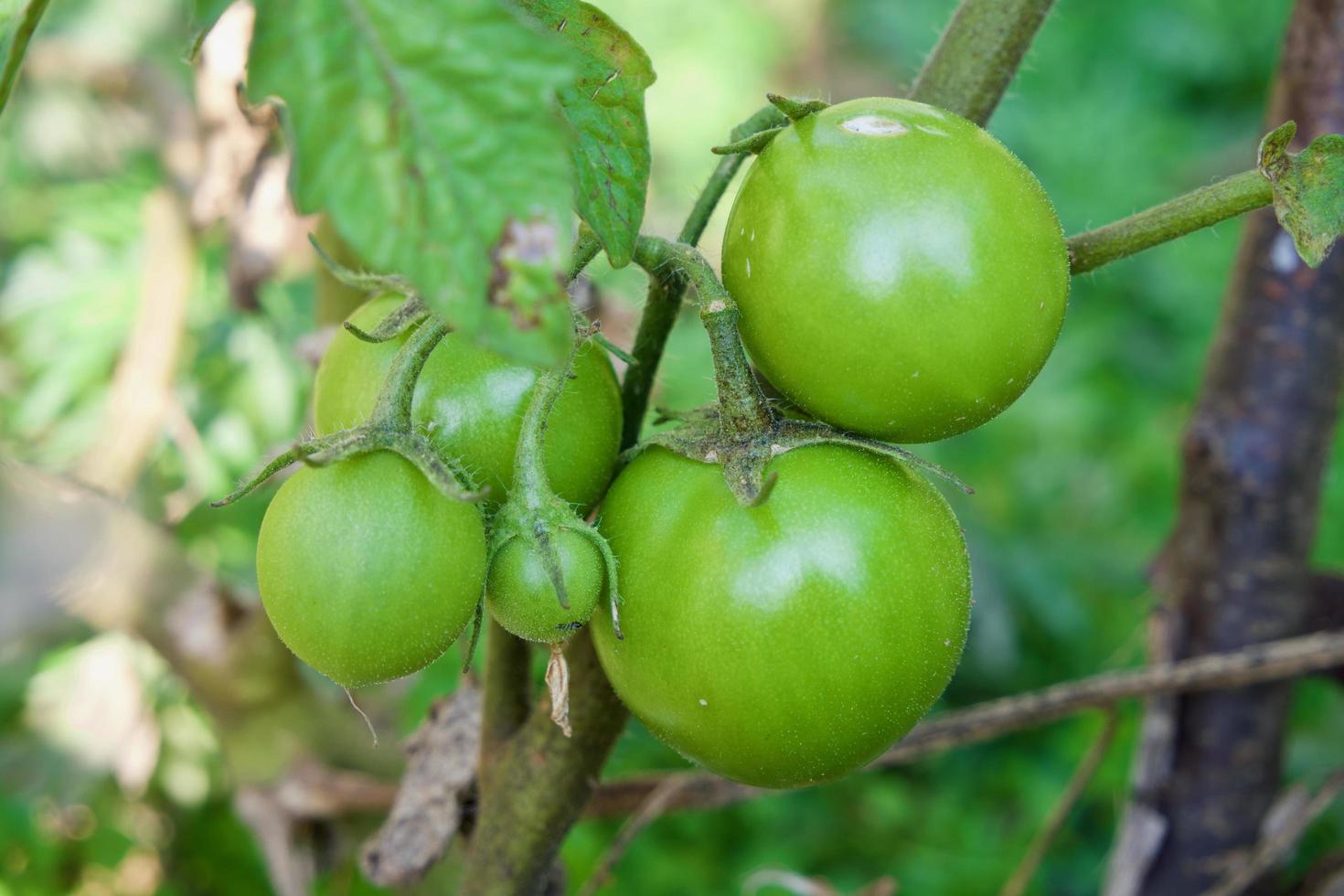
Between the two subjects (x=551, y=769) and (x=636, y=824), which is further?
(x=636, y=824)

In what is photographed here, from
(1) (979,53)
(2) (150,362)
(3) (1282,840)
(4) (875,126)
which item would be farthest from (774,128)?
(2) (150,362)

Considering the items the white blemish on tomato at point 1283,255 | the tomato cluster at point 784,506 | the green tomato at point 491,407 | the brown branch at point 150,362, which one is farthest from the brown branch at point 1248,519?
the brown branch at point 150,362

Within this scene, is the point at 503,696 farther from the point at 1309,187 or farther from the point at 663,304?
the point at 1309,187

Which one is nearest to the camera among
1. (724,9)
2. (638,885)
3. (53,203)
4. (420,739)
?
(420,739)

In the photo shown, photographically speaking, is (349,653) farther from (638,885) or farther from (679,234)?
(638,885)

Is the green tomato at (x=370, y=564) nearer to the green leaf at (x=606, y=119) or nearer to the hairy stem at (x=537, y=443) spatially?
the hairy stem at (x=537, y=443)

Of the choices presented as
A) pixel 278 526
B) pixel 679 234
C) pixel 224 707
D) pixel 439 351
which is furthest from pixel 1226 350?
pixel 224 707
